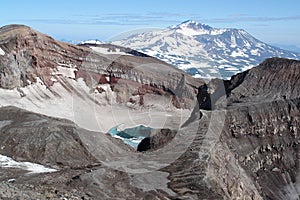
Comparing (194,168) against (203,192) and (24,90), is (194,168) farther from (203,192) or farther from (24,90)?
(24,90)

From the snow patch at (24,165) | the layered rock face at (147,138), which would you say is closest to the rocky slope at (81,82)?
the layered rock face at (147,138)

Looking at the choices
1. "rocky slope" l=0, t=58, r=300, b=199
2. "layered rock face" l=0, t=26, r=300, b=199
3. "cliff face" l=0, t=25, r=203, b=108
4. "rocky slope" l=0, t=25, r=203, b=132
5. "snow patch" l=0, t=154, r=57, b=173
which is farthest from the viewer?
"cliff face" l=0, t=25, r=203, b=108

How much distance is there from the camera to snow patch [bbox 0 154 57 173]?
36.6 metres

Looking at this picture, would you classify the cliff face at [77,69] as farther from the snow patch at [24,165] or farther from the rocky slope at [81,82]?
the snow patch at [24,165]

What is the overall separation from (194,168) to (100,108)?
151 feet

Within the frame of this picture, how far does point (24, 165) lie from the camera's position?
1494 inches

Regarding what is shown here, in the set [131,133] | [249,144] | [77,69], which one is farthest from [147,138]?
[77,69]

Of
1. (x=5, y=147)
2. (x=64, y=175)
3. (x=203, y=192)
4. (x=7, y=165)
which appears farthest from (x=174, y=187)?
(x=5, y=147)

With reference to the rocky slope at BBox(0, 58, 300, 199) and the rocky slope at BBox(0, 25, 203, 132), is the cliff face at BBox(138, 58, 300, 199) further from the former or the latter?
the rocky slope at BBox(0, 25, 203, 132)

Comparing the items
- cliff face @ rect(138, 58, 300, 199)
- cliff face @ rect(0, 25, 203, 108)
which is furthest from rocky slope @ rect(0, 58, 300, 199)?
cliff face @ rect(0, 25, 203, 108)

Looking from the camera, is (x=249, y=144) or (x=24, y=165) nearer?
(x=24, y=165)

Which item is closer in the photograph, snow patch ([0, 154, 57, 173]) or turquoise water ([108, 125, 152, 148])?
snow patch ([0, 154, 57, 173])

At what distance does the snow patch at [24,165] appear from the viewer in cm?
3660

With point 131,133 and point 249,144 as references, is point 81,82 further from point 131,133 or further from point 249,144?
point 249,144
